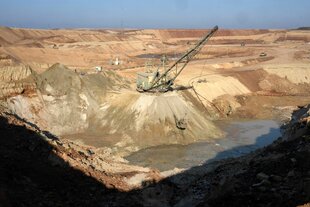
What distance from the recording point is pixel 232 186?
14352 mm

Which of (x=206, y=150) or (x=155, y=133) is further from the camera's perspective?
(x=155, y=133)

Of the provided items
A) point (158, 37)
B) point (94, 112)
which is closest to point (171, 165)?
point (94, 112)

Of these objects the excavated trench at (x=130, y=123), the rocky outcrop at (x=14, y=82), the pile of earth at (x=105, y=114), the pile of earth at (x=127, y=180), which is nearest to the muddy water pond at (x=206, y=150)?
the excavated trench at (x=130, y=123)

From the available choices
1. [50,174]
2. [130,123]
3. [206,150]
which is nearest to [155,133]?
[130,123]

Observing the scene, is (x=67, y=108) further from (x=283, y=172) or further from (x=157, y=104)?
(x=283, y=172)

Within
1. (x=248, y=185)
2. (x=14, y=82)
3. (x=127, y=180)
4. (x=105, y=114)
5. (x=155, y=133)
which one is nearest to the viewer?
(x=248, y=185)

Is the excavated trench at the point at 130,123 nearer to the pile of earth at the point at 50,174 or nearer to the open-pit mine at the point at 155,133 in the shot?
the open-pit mine at the point at 155,133

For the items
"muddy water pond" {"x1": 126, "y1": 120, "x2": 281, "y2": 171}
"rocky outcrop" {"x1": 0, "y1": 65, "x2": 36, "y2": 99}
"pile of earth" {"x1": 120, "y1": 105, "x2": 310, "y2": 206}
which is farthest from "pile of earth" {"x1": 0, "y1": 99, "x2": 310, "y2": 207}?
"rocky outcrop" {"x1": 0, "y1": 65, "x2": 36, "y2": 99}

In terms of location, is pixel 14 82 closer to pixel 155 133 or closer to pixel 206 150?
pixel 155 133

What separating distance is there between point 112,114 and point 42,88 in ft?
20.3

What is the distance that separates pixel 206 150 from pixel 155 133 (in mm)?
4397

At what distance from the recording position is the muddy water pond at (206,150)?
28.2 m

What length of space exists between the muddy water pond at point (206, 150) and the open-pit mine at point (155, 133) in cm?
9

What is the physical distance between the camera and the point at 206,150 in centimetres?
3047
